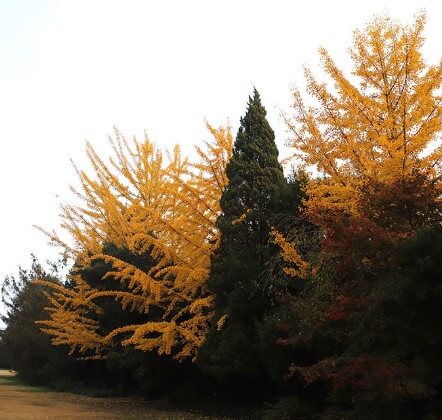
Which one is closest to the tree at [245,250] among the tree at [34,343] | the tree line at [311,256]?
the tree line at [311,256]

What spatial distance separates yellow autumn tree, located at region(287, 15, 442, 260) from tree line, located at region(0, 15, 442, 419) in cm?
3

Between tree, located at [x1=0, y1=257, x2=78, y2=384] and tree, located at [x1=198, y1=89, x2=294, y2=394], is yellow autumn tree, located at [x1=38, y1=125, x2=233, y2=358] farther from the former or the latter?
tree, located at [x1=0, y1=257, x2=78, y2=384]

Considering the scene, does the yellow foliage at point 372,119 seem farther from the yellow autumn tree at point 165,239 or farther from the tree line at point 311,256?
the yellow autumn tree at point 165,239

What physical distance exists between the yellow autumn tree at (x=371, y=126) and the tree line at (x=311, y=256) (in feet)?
0.10

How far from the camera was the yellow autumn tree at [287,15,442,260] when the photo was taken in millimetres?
10266

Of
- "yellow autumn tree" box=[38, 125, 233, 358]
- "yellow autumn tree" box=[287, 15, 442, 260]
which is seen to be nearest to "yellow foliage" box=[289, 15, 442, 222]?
"yellow autumn tree" box=[287, 15, 442, 260]

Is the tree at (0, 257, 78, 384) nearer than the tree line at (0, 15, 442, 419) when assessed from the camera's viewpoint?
No

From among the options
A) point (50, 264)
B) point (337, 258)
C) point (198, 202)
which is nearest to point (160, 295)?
point (198, 202)

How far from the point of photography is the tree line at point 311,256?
8.71 metres

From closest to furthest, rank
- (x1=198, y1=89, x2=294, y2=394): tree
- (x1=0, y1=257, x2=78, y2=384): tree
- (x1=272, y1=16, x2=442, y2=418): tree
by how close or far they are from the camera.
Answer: (x1=272, y1=16, x2=442, y2=418): tree
(x1=198, y1=89, x2=294, y2=394): tree
(x1=0, y1=257, x2=78, y2=384): tree

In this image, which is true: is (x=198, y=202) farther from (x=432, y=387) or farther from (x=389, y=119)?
(x=432, y=387)

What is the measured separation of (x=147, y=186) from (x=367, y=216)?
41.6 feet

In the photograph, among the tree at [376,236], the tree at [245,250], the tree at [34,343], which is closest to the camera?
the tree at [376,236]

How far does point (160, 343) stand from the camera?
16719mm
